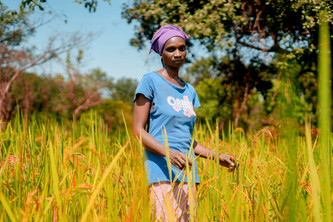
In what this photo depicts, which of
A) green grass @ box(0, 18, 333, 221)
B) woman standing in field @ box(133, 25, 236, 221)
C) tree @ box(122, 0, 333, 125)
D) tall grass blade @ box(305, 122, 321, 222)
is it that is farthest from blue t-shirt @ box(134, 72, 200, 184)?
tree @ box(122, 0, 333, 125)

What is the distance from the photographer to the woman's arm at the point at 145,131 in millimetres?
1307

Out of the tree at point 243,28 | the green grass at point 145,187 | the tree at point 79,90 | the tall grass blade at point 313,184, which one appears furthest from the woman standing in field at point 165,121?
the tree at point 79,90

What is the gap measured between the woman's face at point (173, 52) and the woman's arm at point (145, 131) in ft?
0.94

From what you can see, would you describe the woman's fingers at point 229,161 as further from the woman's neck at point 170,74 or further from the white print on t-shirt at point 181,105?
the woman's neck at point 170,74

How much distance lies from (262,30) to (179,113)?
21.7 feet

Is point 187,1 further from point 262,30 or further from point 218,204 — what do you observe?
point 218,204

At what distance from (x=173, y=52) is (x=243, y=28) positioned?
657 cm

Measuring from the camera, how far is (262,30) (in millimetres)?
7398

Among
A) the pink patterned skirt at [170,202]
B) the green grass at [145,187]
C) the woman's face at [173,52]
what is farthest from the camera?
the woman's face at [173,52]

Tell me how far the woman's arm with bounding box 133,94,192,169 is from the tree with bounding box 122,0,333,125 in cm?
449

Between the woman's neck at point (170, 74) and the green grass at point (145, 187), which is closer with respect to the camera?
the green grass at point (145, 187)

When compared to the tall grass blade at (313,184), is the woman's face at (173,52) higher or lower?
higher

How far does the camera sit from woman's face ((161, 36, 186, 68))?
1668 mm

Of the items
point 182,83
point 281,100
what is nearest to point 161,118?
point 182,83
